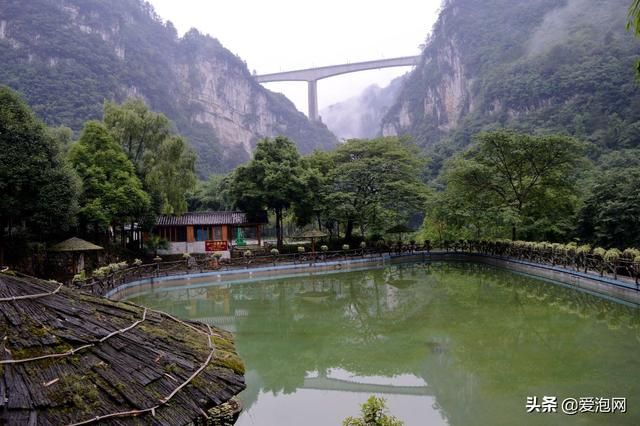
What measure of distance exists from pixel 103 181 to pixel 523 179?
1813 cm

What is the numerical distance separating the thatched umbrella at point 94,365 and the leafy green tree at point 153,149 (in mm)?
17023

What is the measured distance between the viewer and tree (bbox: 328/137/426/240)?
72.8 feet

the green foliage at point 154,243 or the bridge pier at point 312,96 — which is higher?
the bridge pier at point 312,96

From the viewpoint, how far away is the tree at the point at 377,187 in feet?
72.8

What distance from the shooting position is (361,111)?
416 feet

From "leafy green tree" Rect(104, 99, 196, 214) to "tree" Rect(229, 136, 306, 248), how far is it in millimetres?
2576

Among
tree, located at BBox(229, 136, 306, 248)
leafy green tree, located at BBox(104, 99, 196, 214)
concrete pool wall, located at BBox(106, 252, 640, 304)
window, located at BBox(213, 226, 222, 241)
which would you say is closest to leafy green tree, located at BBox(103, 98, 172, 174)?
leafy green tree, located at BBox(104, 99, 196, 214)

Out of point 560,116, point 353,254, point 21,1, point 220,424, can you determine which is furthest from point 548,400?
point 21,1

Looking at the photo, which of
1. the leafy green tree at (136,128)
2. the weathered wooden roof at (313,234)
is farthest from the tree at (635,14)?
the leafy green tree at (136,128)

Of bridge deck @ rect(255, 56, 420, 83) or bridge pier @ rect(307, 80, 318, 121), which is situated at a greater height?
bridge deck @ rect(255, 56, 420, 83)

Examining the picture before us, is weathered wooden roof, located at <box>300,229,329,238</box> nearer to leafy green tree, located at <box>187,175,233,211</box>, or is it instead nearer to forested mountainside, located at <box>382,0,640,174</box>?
leafy green tree, located at <box>187,175,233,211</box>

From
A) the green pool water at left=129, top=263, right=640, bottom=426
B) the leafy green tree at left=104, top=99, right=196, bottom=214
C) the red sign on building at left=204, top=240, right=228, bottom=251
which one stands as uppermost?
the leafy green tree at left=104, top=99, right=196, bottom=214

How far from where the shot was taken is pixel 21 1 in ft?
183

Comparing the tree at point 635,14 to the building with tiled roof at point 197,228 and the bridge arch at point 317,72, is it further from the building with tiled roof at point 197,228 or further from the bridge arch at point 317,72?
the bridge arch at point 317,72
